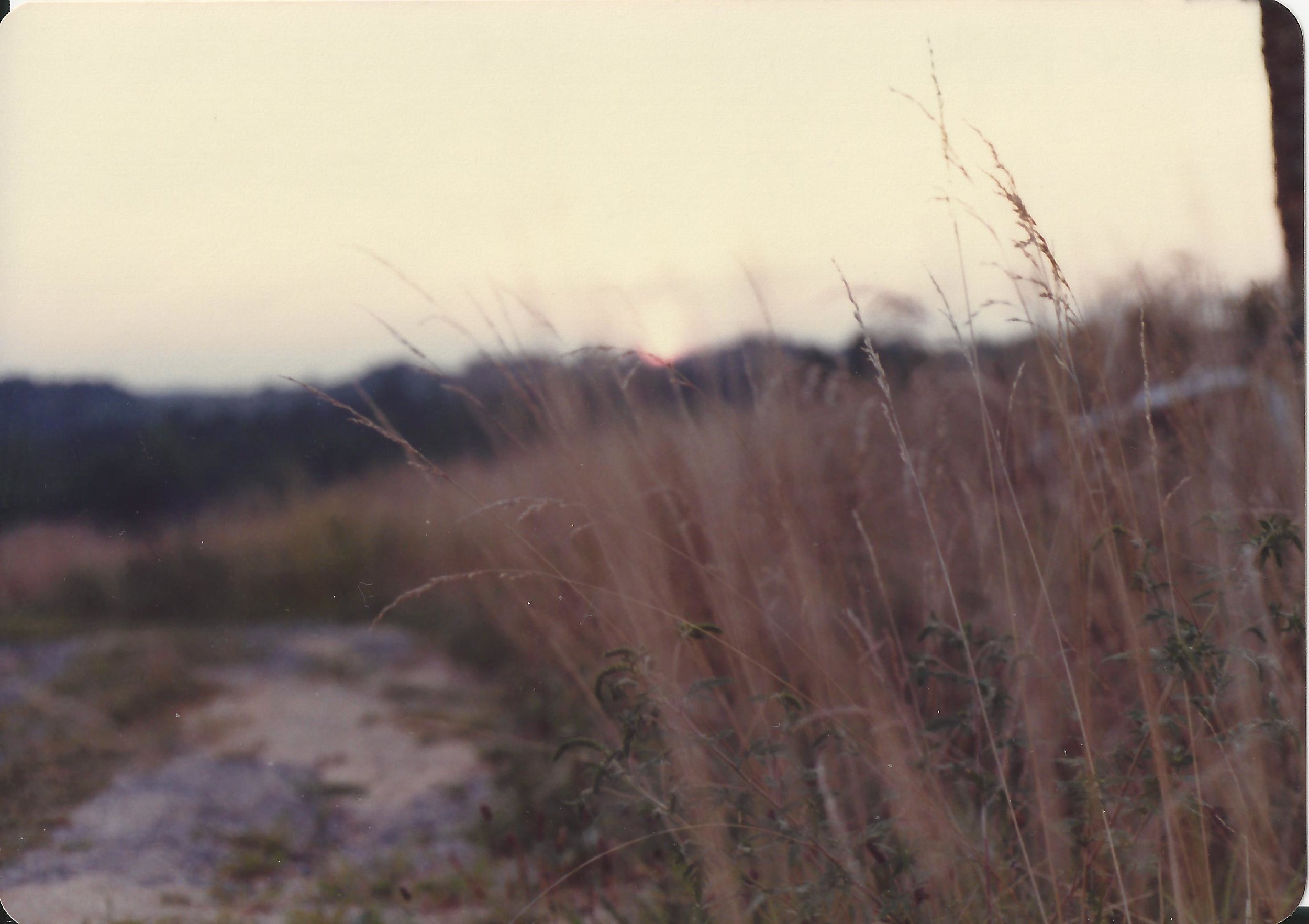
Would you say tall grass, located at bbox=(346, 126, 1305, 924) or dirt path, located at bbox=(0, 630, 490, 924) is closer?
tall grass, located at bbox=(346, 126, 1305, 924)

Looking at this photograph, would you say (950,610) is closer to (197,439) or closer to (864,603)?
(864,603)

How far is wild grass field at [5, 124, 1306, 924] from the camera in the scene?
5.44 ft

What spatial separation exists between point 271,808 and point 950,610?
1407mm

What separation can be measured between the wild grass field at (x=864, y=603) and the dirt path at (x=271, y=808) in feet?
0.20

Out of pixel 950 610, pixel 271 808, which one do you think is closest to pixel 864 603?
pixel 950 610

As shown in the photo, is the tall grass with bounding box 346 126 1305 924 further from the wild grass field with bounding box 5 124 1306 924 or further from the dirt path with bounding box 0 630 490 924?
the dirt path with bounding box 0 630 490 924

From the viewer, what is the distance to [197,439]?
180 centimetres

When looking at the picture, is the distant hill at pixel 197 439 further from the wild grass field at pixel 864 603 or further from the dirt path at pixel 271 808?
the dirt path at pixel 271 808

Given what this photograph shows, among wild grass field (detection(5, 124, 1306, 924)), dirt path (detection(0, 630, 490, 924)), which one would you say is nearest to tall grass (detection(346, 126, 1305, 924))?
wild grass field (detection(5, 124, 1306, 924))

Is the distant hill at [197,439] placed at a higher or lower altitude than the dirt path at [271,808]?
higher

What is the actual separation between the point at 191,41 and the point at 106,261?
43cm

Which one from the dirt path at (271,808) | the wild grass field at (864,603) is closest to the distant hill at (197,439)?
the wild grass field at (864,603)

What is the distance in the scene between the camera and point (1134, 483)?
2061mm

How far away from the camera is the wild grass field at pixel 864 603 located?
5.44ft
